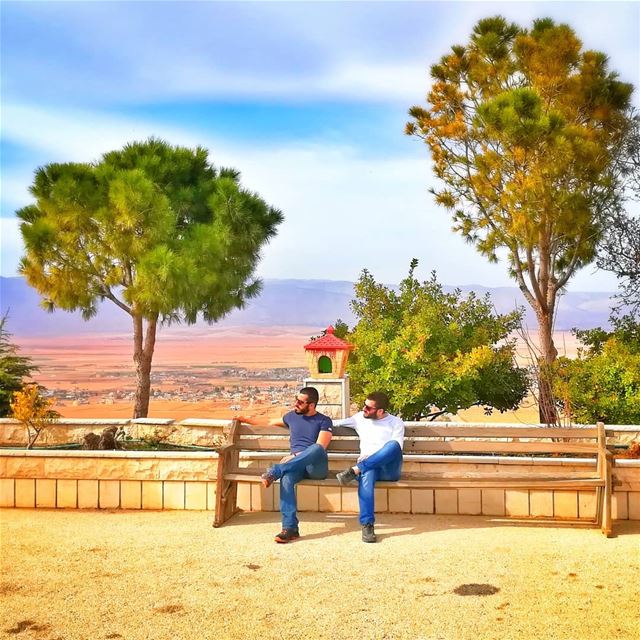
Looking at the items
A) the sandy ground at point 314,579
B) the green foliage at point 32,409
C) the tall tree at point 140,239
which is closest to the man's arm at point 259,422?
the sandy ground at point 314,579

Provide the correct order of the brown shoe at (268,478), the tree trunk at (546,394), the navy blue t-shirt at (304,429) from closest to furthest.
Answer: the brown shoe at (268,478) → the navy blue t-shirt at (304,429) → the tree trunk at (546,394)

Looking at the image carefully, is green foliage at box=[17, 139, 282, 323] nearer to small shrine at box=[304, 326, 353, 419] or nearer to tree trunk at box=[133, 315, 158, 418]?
tree trunk at box=[133, 315, 158, 418]

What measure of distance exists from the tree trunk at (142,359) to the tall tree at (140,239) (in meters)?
0.02

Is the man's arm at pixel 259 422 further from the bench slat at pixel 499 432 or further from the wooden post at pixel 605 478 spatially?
the wooden post at pixel 605 478

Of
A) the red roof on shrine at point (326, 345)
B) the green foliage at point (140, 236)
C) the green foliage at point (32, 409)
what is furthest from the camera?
the green foliage at point (140, 236)

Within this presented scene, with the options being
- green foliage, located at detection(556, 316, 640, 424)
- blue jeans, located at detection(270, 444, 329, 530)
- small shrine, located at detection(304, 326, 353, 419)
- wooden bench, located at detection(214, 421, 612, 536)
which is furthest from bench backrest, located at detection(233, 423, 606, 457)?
green foliage, located at detection(556, 316, 640, 424)

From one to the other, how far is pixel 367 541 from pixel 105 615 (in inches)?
77.3

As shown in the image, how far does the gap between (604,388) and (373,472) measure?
457 centimetres

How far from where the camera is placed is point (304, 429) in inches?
232

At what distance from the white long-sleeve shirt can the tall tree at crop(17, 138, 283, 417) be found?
264 inches

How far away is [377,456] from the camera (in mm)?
5594

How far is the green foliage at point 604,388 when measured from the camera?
8.80 metres

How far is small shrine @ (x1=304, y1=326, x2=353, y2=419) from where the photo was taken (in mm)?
8523

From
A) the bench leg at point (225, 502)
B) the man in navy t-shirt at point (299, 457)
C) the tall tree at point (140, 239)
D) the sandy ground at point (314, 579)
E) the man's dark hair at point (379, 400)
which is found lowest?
the sandy ground at point (314, 579)
